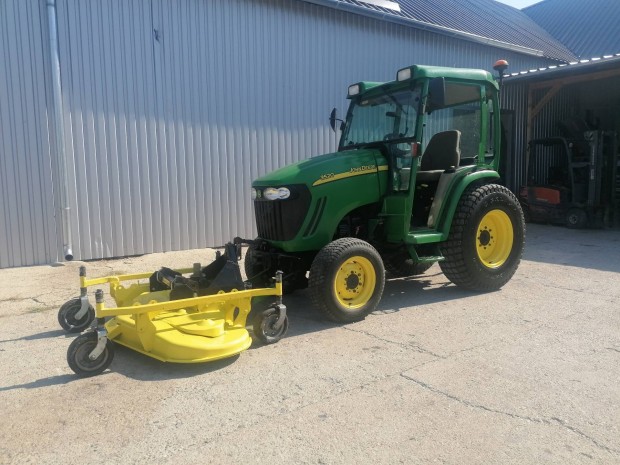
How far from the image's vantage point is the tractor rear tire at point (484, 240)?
573cm

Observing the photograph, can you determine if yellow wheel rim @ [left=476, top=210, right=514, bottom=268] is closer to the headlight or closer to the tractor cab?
the tractor cab

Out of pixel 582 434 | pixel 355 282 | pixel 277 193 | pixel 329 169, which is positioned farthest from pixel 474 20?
pixel 582 434

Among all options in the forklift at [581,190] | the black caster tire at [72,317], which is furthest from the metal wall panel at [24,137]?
the forklift at [581,190]

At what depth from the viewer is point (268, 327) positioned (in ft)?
14.2

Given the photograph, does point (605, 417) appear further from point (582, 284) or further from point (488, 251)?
point (582, 284)

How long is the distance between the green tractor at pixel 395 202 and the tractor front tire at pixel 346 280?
0.4 inches

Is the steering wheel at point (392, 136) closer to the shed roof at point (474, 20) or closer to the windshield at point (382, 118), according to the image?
the windshield at point (382, 118)

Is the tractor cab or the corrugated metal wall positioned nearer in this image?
the tractor cab

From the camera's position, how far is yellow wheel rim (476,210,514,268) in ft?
20.0

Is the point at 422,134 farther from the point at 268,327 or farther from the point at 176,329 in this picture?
the point at 176,329

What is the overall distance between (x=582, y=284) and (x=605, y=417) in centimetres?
381

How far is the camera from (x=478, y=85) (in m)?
5.93

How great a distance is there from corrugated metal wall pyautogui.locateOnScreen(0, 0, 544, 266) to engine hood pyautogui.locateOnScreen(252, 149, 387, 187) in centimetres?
364

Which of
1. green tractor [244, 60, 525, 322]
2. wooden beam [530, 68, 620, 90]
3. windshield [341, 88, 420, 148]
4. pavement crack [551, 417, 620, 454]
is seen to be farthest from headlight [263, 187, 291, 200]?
wooden beam [530, 68, 620, 90]
